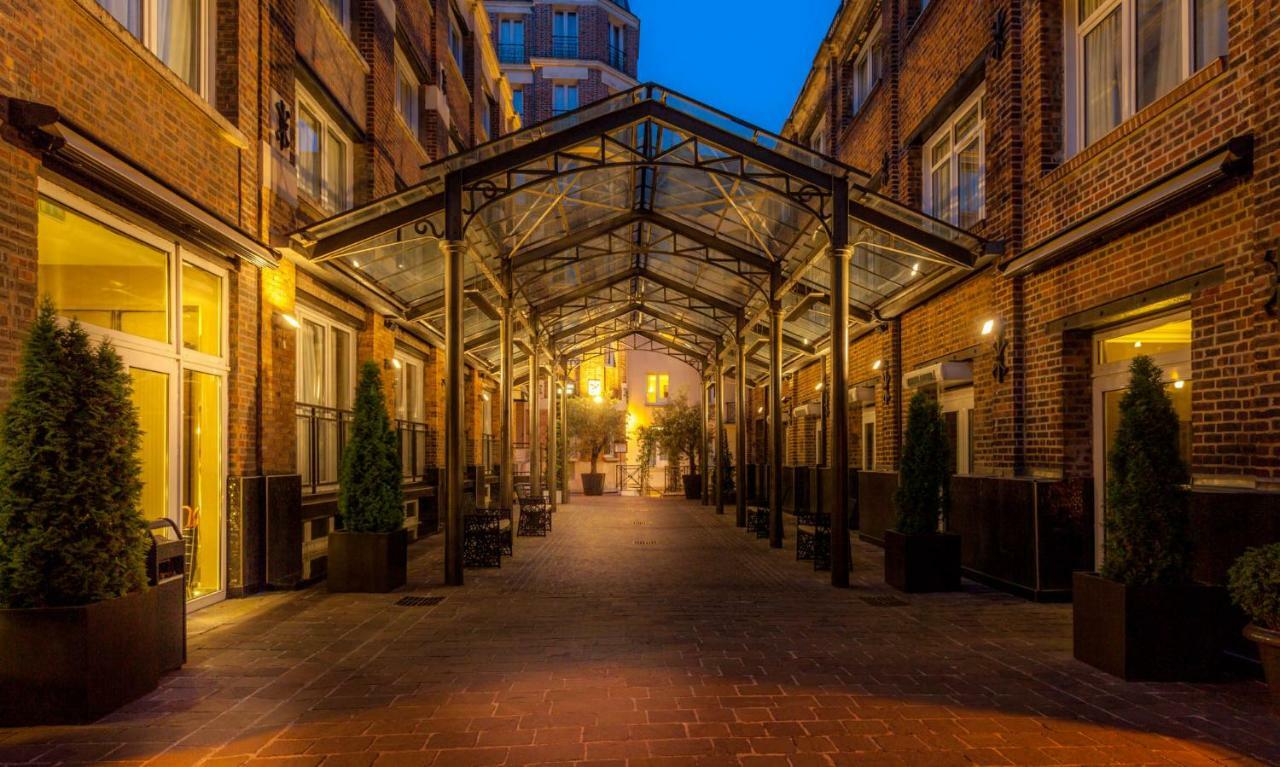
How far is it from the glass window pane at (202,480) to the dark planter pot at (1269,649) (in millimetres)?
7856

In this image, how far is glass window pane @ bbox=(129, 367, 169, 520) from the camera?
692cm

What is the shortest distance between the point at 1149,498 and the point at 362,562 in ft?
22.8

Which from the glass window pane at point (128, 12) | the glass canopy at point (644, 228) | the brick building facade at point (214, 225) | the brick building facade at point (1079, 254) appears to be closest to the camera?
the brick building facade at point (214, 225)

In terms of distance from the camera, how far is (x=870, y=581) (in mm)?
9430

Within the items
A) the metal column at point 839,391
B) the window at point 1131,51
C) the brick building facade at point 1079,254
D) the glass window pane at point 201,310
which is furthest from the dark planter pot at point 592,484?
the window at point 1131,51

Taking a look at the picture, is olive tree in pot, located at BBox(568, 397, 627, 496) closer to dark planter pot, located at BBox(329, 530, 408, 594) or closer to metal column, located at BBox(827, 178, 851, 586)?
Answer: metal column, located at BBox(827, 178, 851, 586)

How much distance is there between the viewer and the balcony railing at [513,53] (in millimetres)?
40781

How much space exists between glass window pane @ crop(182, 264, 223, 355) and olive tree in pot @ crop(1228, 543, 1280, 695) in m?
7.84

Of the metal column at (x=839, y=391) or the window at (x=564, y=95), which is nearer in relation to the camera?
the metal column at (x=839, y=391)

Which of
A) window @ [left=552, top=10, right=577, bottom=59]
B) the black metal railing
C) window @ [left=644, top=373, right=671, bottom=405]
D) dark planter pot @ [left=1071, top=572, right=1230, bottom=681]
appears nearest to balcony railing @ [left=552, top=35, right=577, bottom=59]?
window @ [left=552, top=10, right=577, bottom=59]

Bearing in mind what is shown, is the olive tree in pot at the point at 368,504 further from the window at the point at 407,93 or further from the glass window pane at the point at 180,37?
the window at the point at 407,93

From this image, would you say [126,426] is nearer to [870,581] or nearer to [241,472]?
[241,472]

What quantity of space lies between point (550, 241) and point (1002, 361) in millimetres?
8115

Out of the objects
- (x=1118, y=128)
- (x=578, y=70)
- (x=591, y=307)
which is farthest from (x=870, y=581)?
(x=578, y=70)
